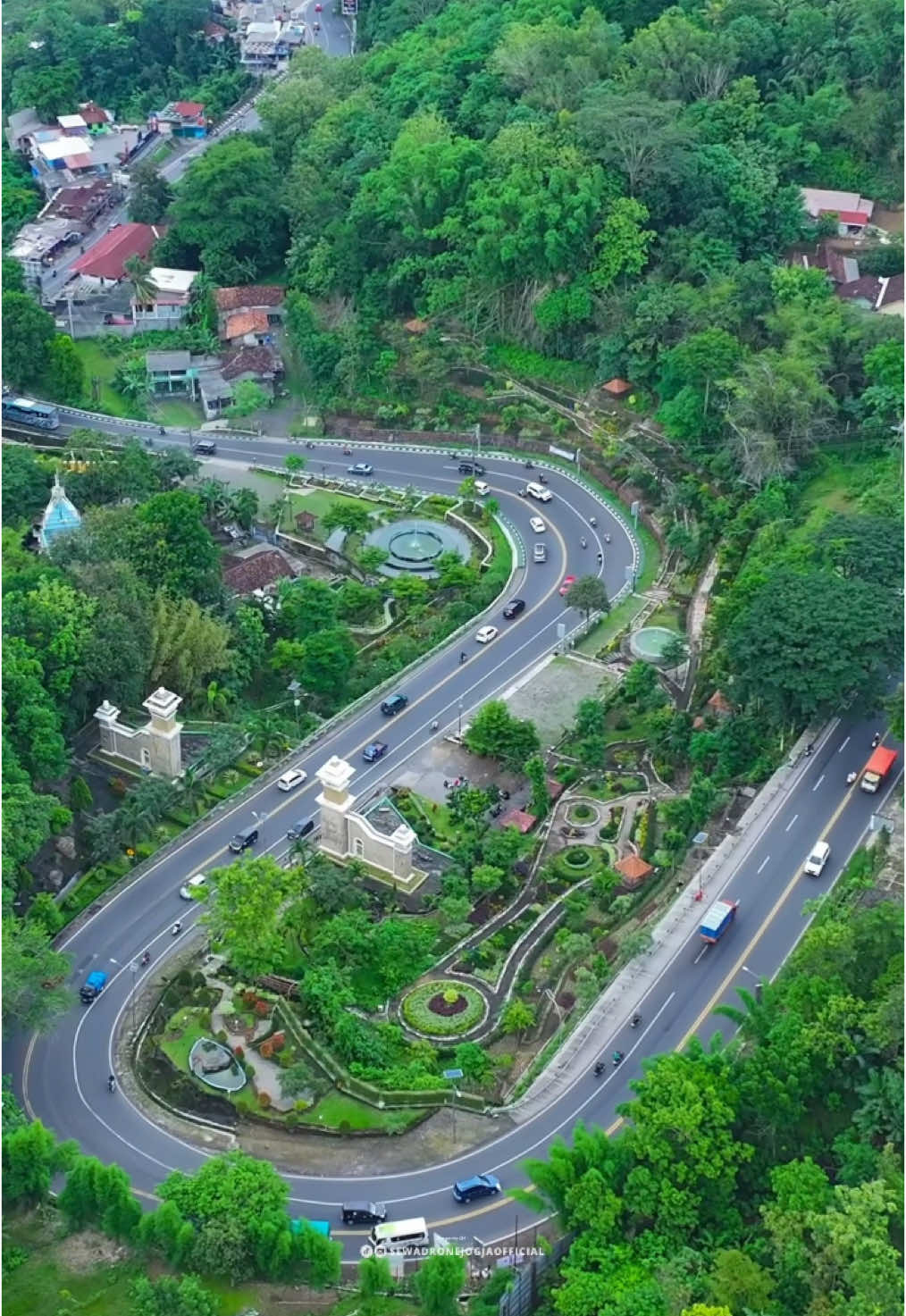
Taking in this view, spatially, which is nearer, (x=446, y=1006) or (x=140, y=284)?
(x=446, y=1006)

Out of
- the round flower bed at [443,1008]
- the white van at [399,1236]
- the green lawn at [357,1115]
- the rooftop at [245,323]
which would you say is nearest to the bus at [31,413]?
the rooftop at [245,323]

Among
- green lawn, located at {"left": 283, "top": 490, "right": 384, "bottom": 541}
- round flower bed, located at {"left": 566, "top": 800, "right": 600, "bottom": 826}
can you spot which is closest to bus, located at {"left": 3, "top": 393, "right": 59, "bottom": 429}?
green lawn, located at {"left": 283, "top": 490, "right": 384, "bottom": 541}

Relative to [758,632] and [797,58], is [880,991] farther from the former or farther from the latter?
[797,58]

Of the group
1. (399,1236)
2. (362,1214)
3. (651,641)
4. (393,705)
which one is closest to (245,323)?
(393,705)

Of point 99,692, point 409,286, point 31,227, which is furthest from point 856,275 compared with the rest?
point 31,227

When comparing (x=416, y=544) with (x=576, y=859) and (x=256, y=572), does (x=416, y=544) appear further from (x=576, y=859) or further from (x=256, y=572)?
(x=576, y=859)

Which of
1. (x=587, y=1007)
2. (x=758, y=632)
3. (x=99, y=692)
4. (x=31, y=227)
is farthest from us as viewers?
(x=31, y=227)
